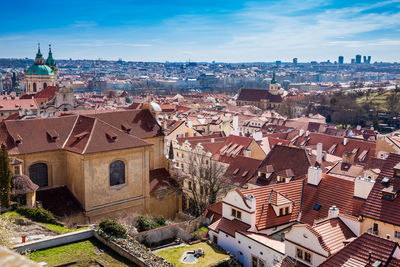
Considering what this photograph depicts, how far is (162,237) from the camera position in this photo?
31.5 meters

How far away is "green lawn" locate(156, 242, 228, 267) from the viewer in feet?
86.6

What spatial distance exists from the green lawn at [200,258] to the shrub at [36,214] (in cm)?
883

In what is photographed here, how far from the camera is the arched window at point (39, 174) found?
3488 centimetres

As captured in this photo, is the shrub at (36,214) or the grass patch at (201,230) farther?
the grass patch at (201,230)

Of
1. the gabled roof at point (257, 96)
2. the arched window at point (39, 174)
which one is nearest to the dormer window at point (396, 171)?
the arched window at point (39, 174)

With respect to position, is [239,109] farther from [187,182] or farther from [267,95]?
[187,182]

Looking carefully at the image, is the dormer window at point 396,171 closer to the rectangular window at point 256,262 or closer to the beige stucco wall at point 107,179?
the rectangular window at point 256,262

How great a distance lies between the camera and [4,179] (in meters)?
29.3

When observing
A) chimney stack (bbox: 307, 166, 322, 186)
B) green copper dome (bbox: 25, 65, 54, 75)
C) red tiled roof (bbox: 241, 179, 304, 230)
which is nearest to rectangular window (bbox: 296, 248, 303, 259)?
red tiled roof (bbox: 241, 179, 304, 230)

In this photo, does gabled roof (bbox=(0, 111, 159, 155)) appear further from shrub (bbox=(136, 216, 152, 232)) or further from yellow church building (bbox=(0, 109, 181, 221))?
shrub (bbox=(136, 216, 152, 232))

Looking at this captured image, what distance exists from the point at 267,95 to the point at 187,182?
126 m

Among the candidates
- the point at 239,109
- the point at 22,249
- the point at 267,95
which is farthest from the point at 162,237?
the point at 267,95

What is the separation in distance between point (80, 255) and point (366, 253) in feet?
54.4

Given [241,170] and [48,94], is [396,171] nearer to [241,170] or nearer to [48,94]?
[241,170]
